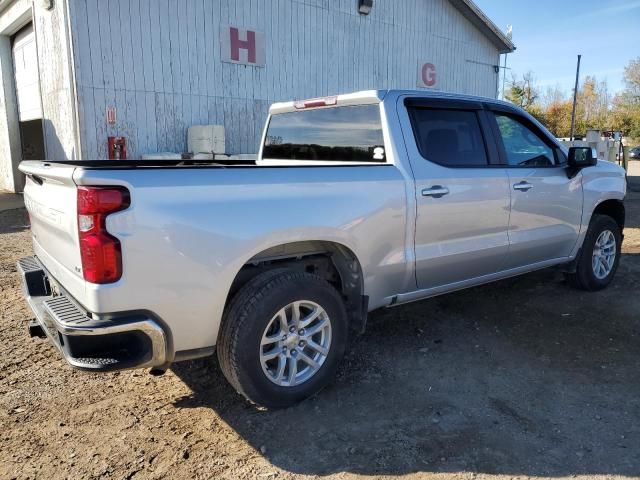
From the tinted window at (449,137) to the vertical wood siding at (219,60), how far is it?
8.17m

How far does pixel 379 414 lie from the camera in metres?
3.21

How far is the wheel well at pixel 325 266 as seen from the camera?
10.4 feet

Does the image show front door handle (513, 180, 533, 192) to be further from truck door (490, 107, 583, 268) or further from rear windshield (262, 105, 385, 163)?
rear windshield (262, 105, 385, 163)

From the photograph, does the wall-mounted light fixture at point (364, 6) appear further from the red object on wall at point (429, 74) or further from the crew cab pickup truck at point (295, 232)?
the crew cab pickup truck at point (295, 232)

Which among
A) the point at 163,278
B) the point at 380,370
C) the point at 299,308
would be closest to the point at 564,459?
the point at 380,370

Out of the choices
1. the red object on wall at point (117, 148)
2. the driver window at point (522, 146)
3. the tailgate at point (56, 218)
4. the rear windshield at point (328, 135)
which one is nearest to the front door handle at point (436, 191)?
the rear windshield at point (328, 135)

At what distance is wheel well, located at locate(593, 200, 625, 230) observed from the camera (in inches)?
220

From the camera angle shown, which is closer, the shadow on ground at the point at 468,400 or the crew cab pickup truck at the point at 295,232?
the crew cab pickup truck at the point at 295,232

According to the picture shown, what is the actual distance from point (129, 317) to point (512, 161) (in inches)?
130

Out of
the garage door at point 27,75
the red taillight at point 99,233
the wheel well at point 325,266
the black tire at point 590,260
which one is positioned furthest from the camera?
the garage door at point 27,75

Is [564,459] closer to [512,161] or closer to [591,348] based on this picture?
[591,348]

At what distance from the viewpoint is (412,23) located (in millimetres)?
15273

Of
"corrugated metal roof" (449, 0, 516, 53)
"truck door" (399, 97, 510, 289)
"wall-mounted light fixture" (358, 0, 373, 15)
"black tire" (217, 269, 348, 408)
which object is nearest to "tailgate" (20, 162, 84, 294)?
"black tire" (217, 269, 348, 408)

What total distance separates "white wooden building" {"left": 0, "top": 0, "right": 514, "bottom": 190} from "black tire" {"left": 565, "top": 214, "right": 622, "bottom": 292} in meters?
8.61
